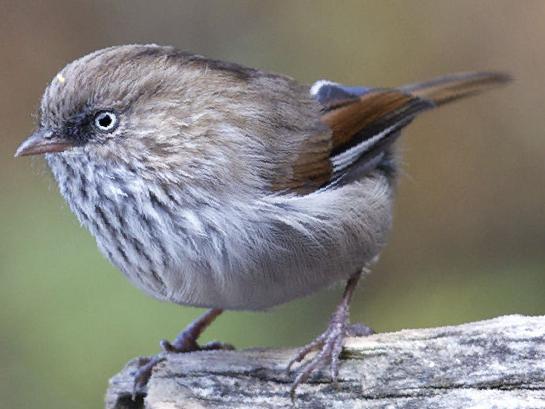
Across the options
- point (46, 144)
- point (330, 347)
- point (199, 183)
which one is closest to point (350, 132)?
point (199, 183)

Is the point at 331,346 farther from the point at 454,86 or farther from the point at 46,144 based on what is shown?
the point at 454,86

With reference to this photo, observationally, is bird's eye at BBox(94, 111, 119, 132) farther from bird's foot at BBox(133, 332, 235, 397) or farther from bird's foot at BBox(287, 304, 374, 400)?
bird's foot at BBox(287, 304, 374, 400)

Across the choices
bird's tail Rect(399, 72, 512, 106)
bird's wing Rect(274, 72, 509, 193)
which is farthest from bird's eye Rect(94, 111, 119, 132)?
bird's tail Rect(399, 72, 512, 106)

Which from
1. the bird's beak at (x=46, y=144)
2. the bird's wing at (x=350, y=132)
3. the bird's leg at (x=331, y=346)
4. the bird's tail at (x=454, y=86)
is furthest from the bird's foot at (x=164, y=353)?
the bird's tail at (x=454, y=86)

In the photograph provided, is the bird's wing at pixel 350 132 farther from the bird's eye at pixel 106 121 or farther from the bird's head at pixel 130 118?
the bird's eye at pixel 106 121

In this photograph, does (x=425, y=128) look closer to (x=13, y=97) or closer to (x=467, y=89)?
(x=467, y=89)

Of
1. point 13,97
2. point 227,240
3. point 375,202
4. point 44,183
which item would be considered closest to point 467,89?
point 375,202
